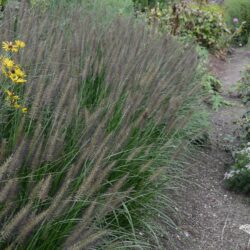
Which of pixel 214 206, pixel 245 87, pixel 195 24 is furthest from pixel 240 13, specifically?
pixel 214 206

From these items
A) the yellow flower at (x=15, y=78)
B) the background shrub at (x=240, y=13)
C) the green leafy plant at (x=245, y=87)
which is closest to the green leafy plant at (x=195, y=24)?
the green leafy plant at (x=245, y=87)

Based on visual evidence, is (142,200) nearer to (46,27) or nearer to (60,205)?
(60,205)

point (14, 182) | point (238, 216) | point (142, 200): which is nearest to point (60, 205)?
point (14, 182)

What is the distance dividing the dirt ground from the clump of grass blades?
288 millimetres

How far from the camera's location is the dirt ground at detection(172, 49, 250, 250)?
372 cm

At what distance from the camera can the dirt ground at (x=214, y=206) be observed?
12.2 ft

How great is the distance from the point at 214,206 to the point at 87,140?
2136 millimetres

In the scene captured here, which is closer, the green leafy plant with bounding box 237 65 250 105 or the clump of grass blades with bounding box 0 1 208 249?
the clump of grass blades with bounding box 0 1 208 249

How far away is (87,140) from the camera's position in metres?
2.43

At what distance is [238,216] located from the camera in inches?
166

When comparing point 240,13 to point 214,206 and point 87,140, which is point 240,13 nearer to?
point 214,206

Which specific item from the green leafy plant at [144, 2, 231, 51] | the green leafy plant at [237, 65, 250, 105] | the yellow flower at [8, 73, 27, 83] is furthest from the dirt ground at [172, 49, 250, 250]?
the green leafy plant at [144, 2, 231, 51]

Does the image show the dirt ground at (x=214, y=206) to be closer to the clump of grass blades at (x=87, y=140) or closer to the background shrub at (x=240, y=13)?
the clump of grass blades at (x=87, y=140)

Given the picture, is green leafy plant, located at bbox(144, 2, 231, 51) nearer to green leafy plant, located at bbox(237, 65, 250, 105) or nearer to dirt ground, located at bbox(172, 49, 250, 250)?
green leafy plant, located at bbox(237, 65, 250, 105)
